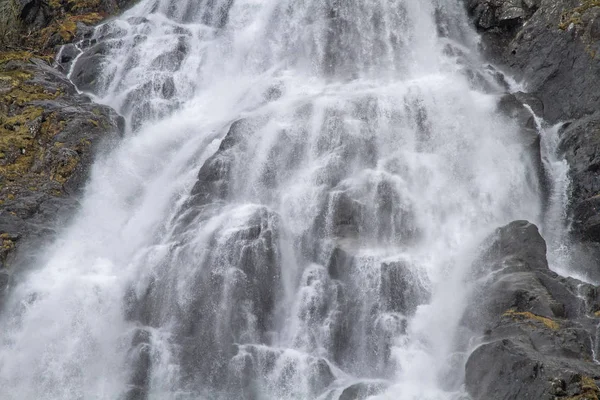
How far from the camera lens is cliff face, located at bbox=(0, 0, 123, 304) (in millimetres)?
18500

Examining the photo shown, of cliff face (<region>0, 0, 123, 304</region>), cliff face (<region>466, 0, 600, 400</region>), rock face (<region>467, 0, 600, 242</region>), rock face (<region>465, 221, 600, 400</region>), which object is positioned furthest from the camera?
rock face (<region>467, 0, 600, 242</region>)

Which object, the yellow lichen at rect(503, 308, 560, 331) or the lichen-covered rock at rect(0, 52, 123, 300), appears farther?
the lichen-covered rock at rect(0, 52, 123, 300)

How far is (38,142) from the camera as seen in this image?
21.3 meters

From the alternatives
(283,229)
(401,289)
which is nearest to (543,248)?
(401,289)

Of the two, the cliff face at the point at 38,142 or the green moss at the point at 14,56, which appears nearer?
the cliff face at the point at 38,142

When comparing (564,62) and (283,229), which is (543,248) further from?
(564,62)

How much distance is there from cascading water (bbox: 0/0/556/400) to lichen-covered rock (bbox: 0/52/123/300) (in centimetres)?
74

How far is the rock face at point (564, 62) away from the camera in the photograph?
18.6 m

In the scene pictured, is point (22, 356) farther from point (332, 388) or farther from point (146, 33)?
point (146, 33)

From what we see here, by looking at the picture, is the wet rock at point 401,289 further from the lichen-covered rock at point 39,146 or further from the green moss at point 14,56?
the green moss at point 14,56

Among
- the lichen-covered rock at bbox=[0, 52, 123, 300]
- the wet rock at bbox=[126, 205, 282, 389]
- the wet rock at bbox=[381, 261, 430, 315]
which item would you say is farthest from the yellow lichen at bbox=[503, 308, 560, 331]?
the lichen-covered rock at bbox=[0, 52, 123, 300]

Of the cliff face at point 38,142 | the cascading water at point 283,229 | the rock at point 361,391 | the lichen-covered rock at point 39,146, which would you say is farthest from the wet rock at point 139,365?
the rock at point 361,391

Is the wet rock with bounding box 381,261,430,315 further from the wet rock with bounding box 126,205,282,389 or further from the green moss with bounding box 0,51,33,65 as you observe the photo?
the green moss with bounding box 0,51,33,65

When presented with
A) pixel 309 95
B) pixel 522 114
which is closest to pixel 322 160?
pixel 309 95
